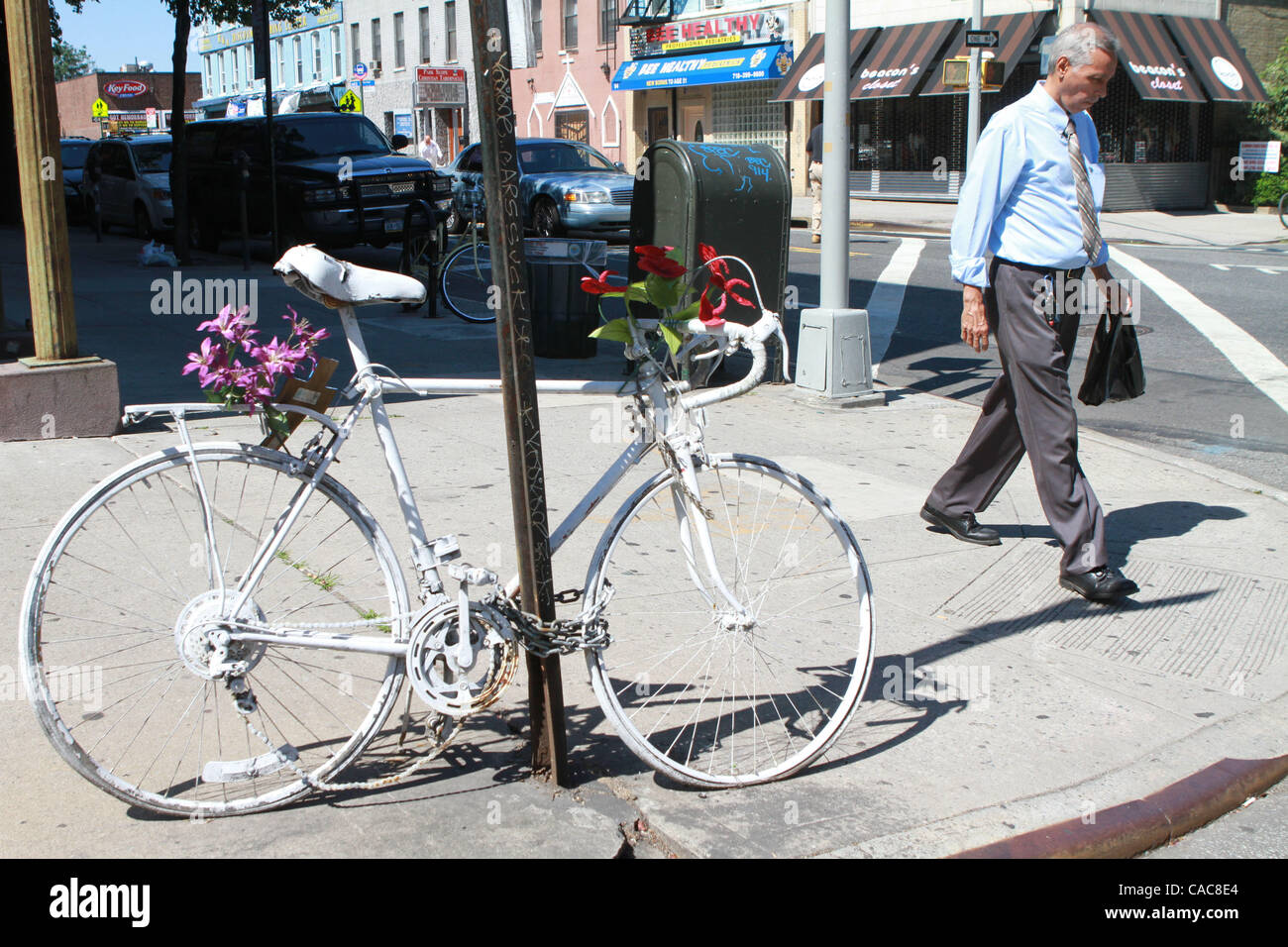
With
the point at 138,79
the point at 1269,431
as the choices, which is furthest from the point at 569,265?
the point at 138,79

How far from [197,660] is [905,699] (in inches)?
85.0

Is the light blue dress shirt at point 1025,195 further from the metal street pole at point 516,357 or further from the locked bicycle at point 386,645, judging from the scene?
the metal street pole at point 516,357

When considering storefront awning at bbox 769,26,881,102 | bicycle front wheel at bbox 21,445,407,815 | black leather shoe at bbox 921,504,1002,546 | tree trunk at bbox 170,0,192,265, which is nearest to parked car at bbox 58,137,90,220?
tree trunk at bbox 170,0,192,265

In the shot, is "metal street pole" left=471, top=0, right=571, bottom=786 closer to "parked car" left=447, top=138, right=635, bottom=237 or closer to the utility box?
the utility box

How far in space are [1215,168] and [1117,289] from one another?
26538 millimetres

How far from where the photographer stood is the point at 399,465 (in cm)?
342

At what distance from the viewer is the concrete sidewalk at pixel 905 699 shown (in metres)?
3.24

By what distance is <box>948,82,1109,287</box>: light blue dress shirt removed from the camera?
5.09m

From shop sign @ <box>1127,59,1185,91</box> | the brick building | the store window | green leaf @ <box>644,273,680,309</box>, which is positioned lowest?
green leaf @ <box>644,273,680,309</box>

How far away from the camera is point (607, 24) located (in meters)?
40.3

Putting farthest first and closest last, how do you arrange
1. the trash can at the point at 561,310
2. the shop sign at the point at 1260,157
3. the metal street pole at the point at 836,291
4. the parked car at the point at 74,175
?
the shop sign at the point at 1260,157, the parked car at the point at 74,175, the trash can at the point at 561,310, the metal street pole at the point at 836,291

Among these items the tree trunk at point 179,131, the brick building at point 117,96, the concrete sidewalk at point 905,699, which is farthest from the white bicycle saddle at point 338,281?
the brick building at point 117,96

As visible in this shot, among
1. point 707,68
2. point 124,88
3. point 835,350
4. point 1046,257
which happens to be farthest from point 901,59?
point 124,88

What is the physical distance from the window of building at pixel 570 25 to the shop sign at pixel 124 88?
1656 inches
